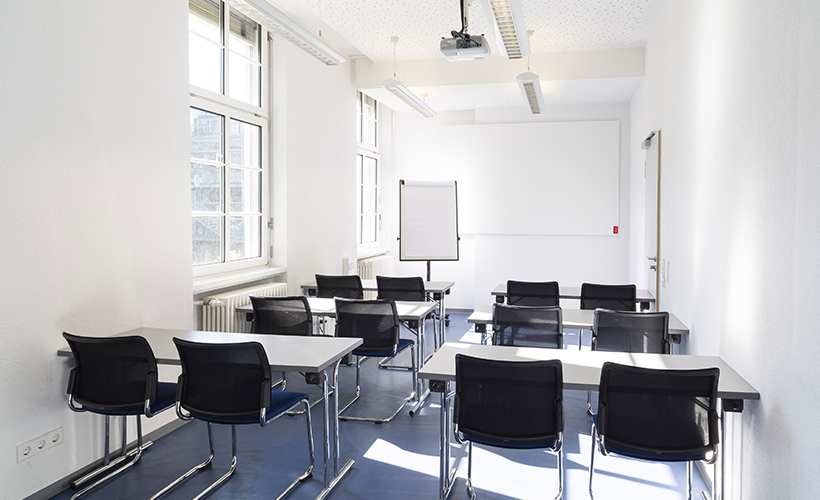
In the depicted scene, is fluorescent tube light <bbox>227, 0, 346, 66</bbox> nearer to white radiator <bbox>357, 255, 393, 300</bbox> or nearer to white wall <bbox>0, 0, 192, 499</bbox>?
white wall <bbox>0, 0, 192, 499</bbox>

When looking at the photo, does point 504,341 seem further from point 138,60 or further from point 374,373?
point 138,60

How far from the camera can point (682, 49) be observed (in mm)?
4340

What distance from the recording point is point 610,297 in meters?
5.09

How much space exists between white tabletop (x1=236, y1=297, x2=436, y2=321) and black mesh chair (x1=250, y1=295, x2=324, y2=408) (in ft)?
0.79

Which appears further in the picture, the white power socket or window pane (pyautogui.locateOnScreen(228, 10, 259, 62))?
window pane (pyautogui.locateOnScreen(228, 10, 259, 62))

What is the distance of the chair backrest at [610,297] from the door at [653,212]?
1.39ft

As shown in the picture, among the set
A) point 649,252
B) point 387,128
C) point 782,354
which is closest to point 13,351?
point 782,354

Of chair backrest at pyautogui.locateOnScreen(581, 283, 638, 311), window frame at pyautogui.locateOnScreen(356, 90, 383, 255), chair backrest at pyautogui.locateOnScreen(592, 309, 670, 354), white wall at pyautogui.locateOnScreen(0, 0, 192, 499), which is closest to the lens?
white wall at pyautogui.locateOnScreen(0, 0, 192, 499)

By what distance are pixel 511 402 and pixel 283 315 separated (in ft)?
7.45

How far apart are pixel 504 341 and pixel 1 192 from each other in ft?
10.2

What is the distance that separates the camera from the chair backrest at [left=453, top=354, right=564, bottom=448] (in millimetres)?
2611

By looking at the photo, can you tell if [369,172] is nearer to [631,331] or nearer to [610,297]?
[610,297]

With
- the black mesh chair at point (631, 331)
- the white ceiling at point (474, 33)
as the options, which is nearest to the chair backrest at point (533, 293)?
the black mesh chair at point (631, 331)

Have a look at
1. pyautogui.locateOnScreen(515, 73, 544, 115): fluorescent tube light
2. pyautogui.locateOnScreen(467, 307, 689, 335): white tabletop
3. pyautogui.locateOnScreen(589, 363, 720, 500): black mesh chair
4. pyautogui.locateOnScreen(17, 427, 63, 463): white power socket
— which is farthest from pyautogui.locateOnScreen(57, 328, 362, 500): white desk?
pyautogui.locateOnScreen(515, 73, 544, 115): fluorescent tube light
